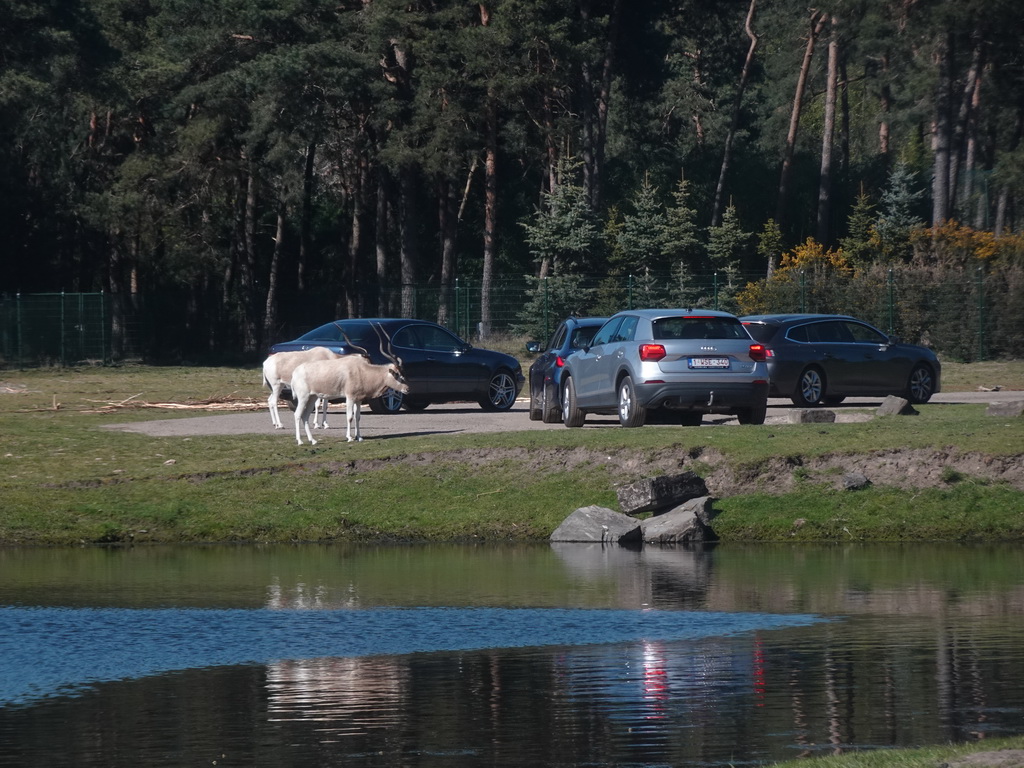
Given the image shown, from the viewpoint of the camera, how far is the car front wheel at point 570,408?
25094 millimetres

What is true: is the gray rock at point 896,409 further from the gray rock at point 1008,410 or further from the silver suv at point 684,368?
the silver suv at point 684,368

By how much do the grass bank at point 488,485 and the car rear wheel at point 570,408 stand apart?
10.5 ft

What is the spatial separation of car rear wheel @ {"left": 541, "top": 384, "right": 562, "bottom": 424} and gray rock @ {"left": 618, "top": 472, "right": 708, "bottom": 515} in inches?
301

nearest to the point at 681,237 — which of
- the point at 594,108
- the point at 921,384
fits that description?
the point at 594,108

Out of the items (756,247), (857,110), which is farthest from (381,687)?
(857,110)

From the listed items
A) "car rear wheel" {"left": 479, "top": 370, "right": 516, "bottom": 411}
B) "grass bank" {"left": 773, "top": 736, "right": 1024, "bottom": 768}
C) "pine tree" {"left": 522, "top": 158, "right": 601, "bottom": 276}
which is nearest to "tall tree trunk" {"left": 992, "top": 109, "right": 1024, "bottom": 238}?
"pine tree" {"left": 522, "top": 158, "right": 601, "bottom": 276}

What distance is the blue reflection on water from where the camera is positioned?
11.0 meters

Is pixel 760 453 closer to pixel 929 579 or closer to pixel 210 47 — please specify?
pixel 929 579

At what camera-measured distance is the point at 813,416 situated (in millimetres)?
23656

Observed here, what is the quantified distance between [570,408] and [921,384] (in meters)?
8.05

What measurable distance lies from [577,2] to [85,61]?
769 inches

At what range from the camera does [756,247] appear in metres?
73.6

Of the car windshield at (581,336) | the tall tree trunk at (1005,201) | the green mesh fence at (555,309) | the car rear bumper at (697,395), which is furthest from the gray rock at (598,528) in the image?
the tall tree trunk at (1005,201)

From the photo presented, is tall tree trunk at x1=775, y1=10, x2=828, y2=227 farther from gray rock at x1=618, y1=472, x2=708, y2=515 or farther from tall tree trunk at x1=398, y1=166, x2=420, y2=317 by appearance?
gray rock at x1=618, y1=472, x2=708, y2=515
